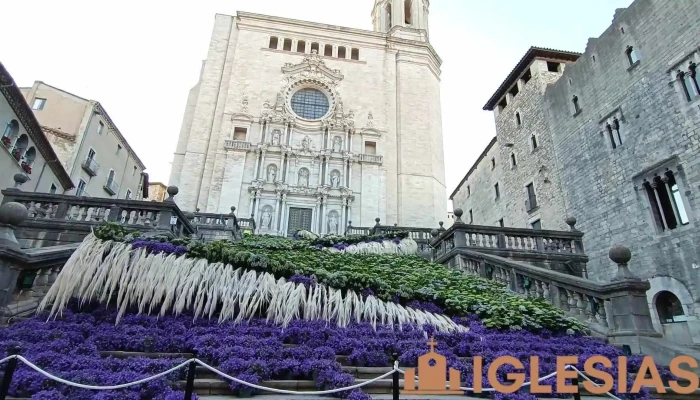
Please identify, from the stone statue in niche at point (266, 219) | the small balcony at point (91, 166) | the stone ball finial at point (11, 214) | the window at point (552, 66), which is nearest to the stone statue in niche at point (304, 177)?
the stone statue in niche at point (266, 219)

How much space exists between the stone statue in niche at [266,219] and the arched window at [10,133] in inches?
550

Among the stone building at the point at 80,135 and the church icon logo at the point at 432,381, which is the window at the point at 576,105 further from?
the stone building at the point at 80,135

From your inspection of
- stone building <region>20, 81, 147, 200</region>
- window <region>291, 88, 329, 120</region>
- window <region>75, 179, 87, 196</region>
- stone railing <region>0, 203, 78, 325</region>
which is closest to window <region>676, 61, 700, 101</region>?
stone railing <region>0, 203, 78, 325</region>

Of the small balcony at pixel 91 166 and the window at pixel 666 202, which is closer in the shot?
the window at pixel 666 202

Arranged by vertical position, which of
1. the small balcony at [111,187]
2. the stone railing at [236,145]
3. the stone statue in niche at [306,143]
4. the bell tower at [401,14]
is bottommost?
the small balcony at [111,187]

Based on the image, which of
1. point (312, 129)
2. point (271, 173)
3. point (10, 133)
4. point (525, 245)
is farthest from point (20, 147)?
point (525, 245)

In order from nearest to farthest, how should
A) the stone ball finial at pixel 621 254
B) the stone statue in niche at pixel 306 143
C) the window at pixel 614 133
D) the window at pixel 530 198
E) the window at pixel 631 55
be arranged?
the stone ball finial at pixel 621 254 < the window at pixel 631 55 < the window at pixel 614 133 < the window at pixel 530 198 < the stone statue in niche at pixel 306 143

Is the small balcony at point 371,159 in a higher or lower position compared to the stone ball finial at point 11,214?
higher

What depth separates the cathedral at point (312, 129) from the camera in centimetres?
2748

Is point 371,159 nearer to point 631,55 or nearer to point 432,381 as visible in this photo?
point 631,55

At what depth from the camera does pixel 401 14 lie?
3944cm

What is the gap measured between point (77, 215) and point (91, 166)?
1900 cm

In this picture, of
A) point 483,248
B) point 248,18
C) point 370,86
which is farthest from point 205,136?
point 483,248

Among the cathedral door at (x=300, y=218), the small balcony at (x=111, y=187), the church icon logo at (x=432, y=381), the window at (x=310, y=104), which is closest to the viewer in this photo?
the church icon logo at (x=432, y=381)
